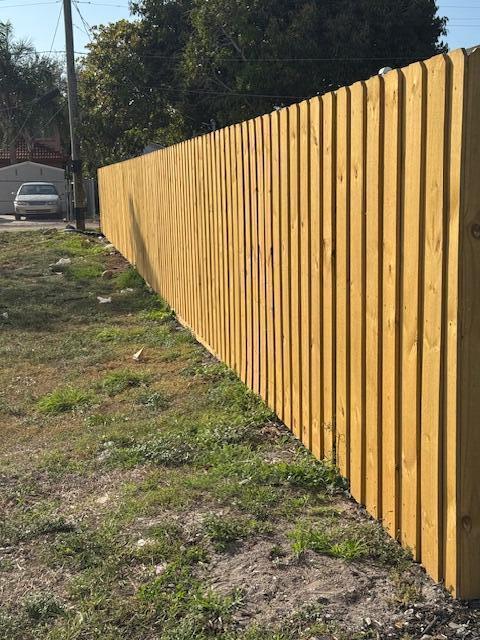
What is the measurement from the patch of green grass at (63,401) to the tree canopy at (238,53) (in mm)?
23442

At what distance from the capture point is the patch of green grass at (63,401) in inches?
221

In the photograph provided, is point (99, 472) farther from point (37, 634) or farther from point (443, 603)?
point (443, 603)

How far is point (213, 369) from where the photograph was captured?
20.6 feet

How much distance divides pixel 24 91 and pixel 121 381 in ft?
145

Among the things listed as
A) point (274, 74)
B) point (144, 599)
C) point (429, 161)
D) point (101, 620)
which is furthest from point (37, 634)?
point (274, 74)

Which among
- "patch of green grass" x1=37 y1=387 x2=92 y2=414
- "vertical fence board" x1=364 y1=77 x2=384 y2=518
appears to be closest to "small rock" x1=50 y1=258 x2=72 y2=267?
"patch of green grass" x1=37 y1=387 x2=92 y2=414

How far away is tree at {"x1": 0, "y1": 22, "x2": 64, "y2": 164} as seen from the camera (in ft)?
148

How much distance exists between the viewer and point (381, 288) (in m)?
3.15

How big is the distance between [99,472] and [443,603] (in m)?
2.23

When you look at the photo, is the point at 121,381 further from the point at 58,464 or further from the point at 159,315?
the point at 159,315

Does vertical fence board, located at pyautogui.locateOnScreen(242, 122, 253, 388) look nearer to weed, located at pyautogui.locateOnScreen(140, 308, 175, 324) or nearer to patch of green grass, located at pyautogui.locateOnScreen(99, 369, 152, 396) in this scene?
patch of green grass, located at pyautogui.locateOnScreen(99, 369, 152, 396)

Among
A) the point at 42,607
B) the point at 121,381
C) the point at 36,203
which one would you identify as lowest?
the point at 42,607

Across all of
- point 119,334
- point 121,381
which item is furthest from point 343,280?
point 119,334

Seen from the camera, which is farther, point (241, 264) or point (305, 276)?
point (241, 264)
